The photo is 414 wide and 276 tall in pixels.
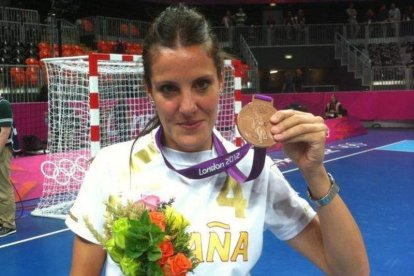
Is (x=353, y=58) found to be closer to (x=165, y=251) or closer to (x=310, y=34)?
(x=310, y=34)

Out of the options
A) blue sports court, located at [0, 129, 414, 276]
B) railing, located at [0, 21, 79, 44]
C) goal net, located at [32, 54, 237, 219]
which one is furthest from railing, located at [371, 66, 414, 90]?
goal net, located at [32, 54, 237, 219]

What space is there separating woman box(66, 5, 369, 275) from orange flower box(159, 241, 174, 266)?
0.23 meters

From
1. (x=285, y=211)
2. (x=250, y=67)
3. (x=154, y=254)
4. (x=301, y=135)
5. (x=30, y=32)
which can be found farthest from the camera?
(x=250, y=67)

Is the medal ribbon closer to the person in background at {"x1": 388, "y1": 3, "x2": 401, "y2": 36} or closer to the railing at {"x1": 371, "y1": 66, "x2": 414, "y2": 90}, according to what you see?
the railing at {"x1": 371, "y1": 66, "x2": 414, "y2": 90}

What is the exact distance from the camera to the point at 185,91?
51.3 inches

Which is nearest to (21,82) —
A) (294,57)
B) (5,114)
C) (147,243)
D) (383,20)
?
(5,114)

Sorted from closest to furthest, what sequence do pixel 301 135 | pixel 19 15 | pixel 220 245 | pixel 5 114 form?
pixel 301 135 → pixel 220 245 → pixel 5 114 → pixel 19 15

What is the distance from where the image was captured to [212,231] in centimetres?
140

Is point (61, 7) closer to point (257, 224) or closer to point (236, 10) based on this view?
point (257, 224)

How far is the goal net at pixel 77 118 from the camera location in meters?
7.01

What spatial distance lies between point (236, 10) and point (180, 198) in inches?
1177

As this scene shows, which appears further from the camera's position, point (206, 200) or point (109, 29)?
point (109, 29)

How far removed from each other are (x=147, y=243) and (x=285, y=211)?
53 centimetres

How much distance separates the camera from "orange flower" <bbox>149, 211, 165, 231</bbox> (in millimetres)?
1169
